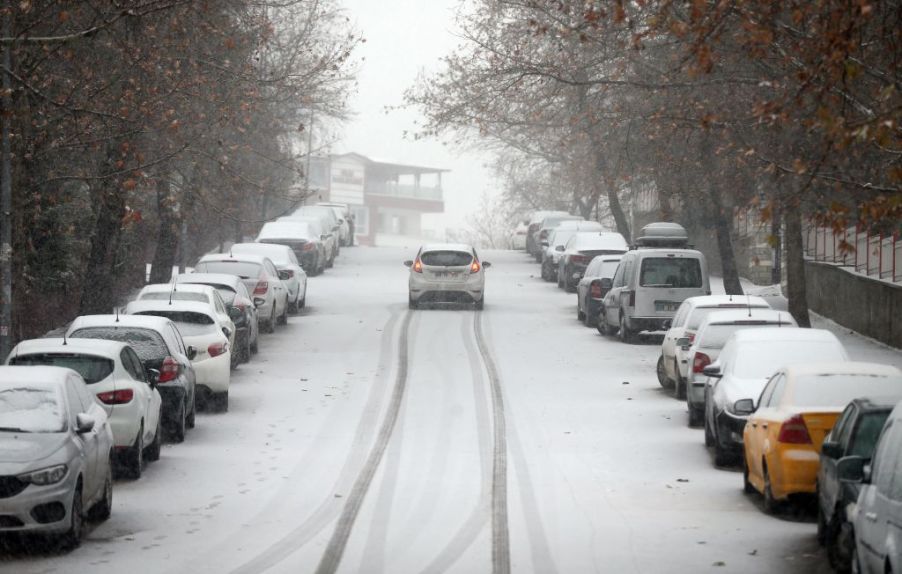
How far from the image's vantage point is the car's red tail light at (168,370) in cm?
1803

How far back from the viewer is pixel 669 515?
13930mm

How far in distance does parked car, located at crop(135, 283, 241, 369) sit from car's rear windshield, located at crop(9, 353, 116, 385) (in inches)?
299

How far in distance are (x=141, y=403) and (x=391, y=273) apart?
35.5 m

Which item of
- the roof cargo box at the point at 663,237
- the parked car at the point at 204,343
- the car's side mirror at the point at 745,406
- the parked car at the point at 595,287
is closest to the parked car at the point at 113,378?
the parked car at the point at 204,343

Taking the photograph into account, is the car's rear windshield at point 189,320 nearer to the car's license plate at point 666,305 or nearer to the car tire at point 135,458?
the car tire at point 135,458

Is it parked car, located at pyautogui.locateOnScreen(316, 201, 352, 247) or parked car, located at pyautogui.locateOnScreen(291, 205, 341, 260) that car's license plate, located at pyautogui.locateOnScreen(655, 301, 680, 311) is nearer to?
parked car, located at pyautogui.locateOnScreen(291, 205, 341, 260)

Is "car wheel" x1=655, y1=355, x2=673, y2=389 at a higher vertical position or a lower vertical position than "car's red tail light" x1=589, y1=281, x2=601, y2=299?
lower

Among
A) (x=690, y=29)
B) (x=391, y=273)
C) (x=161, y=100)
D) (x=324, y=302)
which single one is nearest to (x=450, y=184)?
(x=391, y=273)

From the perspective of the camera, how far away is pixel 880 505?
353 inches

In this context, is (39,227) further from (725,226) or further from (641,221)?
(641,221)

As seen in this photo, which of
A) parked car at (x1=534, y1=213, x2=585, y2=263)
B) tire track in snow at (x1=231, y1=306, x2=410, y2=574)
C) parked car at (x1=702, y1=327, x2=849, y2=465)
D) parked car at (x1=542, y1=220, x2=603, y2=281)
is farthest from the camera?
parked car at (x1=534, y1=213, x2=585, y2=263)

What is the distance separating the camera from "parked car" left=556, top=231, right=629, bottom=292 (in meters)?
42.2

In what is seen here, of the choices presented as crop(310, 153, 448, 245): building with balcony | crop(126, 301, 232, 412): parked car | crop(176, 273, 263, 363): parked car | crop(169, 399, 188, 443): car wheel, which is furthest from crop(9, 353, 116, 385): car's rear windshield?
crop(310, 153, 448, 245): building with balcony

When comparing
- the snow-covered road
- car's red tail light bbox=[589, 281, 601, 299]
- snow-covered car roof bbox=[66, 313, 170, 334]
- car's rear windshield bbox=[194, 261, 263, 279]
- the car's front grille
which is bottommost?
the snow-covered road
